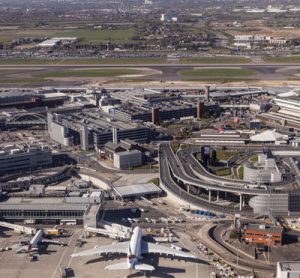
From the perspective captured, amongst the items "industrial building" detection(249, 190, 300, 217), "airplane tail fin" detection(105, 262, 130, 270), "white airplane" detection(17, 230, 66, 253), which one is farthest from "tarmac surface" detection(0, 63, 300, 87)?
"airplane tail fin" detection(105, 262, 130, 270)

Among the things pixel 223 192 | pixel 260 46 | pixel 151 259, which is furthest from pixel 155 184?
pixel 260 46

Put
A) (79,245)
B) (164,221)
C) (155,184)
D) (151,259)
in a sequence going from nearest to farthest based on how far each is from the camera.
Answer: (151,259) → (79,245) → (164,221) → (155,184)

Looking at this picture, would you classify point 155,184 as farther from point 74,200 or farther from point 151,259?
point 151,259

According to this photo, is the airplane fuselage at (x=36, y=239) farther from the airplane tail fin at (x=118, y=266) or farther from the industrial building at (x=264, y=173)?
the industrial building at (x=264, y=173)

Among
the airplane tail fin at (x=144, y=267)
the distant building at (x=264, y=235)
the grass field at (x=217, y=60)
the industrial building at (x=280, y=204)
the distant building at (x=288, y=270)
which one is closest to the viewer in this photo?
the distant building at (x=288, y=270)

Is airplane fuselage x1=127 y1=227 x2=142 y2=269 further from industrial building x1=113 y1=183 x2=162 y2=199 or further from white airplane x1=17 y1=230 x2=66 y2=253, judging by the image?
industrial building x1=113 y1=183 x2=162 y2=199

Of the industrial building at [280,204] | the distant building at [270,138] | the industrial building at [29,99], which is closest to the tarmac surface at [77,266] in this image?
the industrial building at [280,204]
